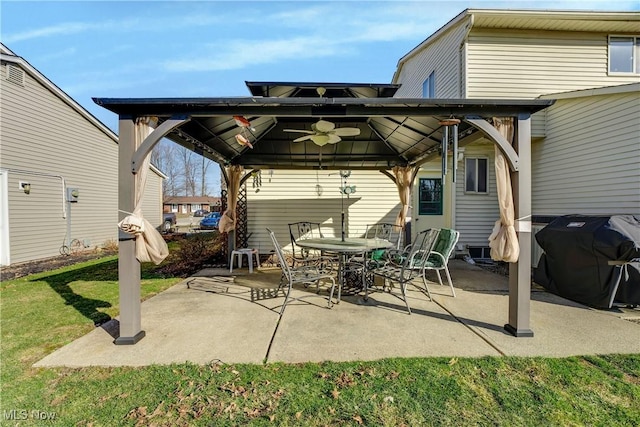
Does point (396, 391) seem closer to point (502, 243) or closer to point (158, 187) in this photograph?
point (502, 243)

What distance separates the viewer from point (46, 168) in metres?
8.37

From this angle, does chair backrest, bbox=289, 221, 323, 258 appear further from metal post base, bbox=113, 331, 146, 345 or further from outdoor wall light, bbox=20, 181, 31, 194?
outdoor wall light, bbox=20, 181, 31, 194

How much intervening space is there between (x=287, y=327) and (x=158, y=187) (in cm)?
1344

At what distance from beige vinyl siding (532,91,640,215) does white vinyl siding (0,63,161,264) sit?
42.7ft

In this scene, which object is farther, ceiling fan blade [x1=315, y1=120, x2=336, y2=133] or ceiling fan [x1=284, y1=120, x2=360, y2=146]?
ceiling fan [x1=284, y1=120, x2=360, y2=146]

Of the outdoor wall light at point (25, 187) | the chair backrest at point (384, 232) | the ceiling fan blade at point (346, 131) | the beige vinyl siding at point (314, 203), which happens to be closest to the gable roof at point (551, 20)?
the beige vinyl siding at point (314, 203)

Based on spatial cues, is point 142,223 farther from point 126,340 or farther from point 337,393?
point 337,393

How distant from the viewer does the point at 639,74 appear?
24.1 ft

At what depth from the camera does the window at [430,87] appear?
906cm

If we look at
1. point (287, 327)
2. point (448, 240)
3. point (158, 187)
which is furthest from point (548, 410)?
point (158, 187)

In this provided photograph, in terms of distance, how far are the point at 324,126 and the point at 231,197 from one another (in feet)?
10.2

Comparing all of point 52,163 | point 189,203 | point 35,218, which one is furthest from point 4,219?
point 189,203

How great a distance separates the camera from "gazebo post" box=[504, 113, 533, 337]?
10.4ft

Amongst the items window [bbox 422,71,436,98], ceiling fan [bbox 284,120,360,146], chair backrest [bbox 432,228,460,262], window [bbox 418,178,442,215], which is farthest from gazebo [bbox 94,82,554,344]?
window [bbox 422,71,436,98]
